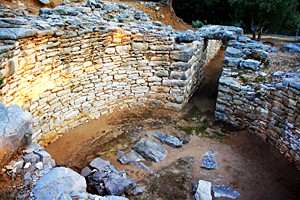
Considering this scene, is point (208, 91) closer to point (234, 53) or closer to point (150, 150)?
point (234, 53)

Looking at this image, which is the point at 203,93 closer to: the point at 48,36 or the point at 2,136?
the point at 48,36

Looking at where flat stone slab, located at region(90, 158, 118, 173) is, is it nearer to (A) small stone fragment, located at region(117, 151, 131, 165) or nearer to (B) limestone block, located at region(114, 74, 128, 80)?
(A) small stone fragment, located at region(117, 151, 131, 165)

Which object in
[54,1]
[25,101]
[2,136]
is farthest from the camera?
[54,1]

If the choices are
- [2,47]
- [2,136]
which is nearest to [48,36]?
[2,47]

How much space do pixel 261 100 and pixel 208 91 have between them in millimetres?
2787

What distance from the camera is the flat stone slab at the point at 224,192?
17.0ft

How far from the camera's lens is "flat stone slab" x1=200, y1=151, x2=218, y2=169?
5965 mm

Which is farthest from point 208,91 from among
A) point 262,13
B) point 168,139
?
point 262,13

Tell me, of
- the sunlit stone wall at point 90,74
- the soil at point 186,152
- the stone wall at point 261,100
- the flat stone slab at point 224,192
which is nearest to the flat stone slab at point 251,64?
the stone wall at point 261,100

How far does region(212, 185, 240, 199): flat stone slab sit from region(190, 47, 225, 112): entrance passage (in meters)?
3.30

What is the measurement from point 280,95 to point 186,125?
2.63 m

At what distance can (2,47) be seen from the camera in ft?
14.5

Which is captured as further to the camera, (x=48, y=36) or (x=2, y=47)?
(x=48, y=36)

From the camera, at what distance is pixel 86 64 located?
21.4 ft
